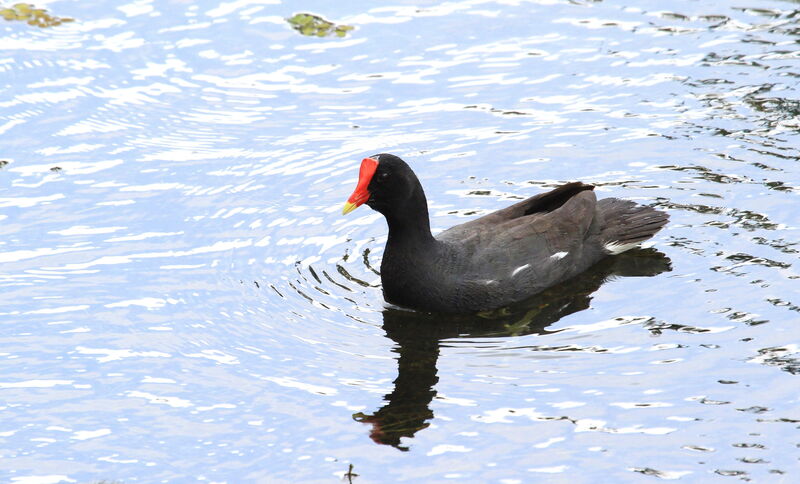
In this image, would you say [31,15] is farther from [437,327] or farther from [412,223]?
[437,327]

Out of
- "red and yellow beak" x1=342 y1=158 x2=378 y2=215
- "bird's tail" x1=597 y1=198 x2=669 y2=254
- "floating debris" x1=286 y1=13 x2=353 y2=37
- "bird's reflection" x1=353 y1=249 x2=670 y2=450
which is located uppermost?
"floating debris" x1=286 y1=13 x2=353 y2=37

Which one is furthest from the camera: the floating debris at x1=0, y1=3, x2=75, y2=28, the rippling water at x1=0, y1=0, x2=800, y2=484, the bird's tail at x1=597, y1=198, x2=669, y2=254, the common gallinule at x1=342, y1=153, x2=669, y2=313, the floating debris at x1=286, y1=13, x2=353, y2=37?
the floating debris at x1=0, y1=3, x2=75, y2=28

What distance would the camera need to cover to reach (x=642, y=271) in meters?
9.53

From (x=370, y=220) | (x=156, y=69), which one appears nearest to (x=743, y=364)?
(x=370, y=220)

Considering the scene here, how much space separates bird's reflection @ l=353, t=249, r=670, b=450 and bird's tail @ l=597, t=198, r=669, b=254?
149 mm

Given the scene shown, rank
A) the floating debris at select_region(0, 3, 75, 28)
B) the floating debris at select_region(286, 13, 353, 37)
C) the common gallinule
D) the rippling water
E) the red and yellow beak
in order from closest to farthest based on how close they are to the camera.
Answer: the rippling water → the red and yellow beak → the common gallinule → the floating debris at select_region(286, 13, 353, 37) → the floating debris at select_region(0, 3, 75, 28)

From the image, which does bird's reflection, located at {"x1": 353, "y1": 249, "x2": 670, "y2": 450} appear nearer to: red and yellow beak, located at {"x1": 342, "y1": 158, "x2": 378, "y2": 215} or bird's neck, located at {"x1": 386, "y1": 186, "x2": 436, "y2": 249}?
bird's neck, located at {"x1": 386, "y1": 186, "x2": 436, "y2": 249}

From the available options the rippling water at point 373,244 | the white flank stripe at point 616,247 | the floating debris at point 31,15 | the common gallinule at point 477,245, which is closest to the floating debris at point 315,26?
the rippling water at point 373,244

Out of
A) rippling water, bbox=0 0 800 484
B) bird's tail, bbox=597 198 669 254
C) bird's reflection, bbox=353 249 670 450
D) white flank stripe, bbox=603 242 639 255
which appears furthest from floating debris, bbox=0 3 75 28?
white flank stripe, bbox=603 242 639 255

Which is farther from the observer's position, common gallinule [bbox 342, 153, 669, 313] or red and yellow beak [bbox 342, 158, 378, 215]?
common gallinule [bbox 342, 153, 669, 313]

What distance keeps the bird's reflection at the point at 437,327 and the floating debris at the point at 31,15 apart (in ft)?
21.1

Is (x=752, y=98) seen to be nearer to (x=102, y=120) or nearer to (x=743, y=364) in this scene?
(x=743, y=364)

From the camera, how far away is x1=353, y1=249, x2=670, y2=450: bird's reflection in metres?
7.53

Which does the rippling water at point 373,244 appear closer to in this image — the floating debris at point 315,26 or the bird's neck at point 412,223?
the floating debris at point 315,26
